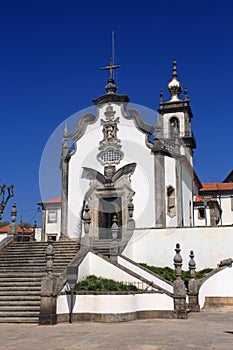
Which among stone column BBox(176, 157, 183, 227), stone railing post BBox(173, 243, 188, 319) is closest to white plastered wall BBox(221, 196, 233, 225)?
stone column BBox(176, 157, 183, 227)

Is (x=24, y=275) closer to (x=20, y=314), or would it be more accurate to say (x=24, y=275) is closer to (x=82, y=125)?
(x=20, y=314)

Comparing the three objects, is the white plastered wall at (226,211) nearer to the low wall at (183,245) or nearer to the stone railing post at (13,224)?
the low wall at (183,245)

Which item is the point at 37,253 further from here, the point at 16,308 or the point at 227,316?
the point at 227,316

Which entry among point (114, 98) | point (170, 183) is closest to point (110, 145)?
point (114, 98)

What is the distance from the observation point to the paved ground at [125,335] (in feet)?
27.5

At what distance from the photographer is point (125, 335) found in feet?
31.8

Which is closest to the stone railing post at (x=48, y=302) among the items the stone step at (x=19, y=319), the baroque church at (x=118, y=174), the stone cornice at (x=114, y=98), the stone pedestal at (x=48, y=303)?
the stone pedestal at (x=48, y=303)

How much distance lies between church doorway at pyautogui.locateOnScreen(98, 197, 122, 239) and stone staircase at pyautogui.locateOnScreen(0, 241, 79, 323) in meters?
4.37

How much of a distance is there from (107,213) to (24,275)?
9.16m

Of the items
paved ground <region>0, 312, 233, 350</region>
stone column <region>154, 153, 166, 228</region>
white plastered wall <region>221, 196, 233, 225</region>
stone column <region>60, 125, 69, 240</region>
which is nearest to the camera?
paved ground <region>0, 312, 233, 350</region>

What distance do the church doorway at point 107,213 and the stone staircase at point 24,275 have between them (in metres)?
4.37

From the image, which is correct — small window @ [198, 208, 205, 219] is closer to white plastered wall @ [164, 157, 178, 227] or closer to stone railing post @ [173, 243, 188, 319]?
white plastered wall @ [164, 157, 178, 227]

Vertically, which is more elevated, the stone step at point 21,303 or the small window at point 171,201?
the small window at point 171,201

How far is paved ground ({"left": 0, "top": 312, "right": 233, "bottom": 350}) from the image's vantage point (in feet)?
27.5
